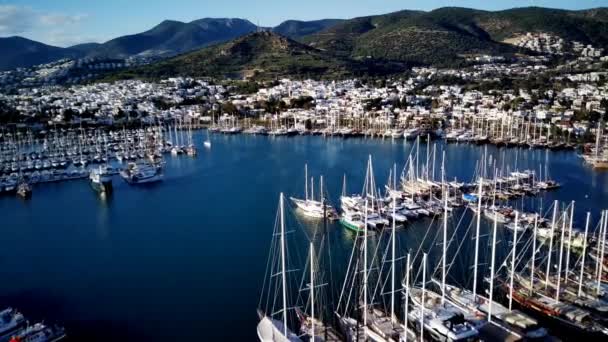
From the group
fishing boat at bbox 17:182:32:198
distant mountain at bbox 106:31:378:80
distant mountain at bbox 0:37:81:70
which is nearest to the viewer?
fishing boat at bbox 17:182:32:198

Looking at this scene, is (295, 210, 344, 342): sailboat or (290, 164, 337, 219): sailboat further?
(290, 164, 337, 219): sailboat

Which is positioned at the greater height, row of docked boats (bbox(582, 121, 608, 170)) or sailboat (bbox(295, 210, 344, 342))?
row of docked boats (bbox(582, 121, 608, 170))

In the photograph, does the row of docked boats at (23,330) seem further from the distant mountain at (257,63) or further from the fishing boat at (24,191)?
the distant mountain at (257,63)

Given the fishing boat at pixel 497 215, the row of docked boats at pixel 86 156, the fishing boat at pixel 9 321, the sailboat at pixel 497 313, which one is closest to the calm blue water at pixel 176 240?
the fishing boat at pixel 9 321

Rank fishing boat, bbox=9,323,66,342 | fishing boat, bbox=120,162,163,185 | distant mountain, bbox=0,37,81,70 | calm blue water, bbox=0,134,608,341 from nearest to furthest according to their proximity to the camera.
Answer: fishing boat, bbox=9,323,66,342 → calm blue water, bbox=0,134,608,341 → fishing boat, bbox=120,162,163,185 → distant mountain, bbox=0,37,81,70

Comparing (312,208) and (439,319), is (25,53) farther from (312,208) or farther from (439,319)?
(439,319)

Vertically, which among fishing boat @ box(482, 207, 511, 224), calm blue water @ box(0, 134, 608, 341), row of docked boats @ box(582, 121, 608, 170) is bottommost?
calm blue water @ box(0, 134, 608, 341)

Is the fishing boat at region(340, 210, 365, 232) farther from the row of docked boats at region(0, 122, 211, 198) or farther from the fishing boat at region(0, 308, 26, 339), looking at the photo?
the row of docked boats at region(0, 122, 211, 198)

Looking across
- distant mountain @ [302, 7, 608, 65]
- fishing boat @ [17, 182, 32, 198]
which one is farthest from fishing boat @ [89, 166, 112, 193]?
distant mountain @ [302, 7, 608, 65]
